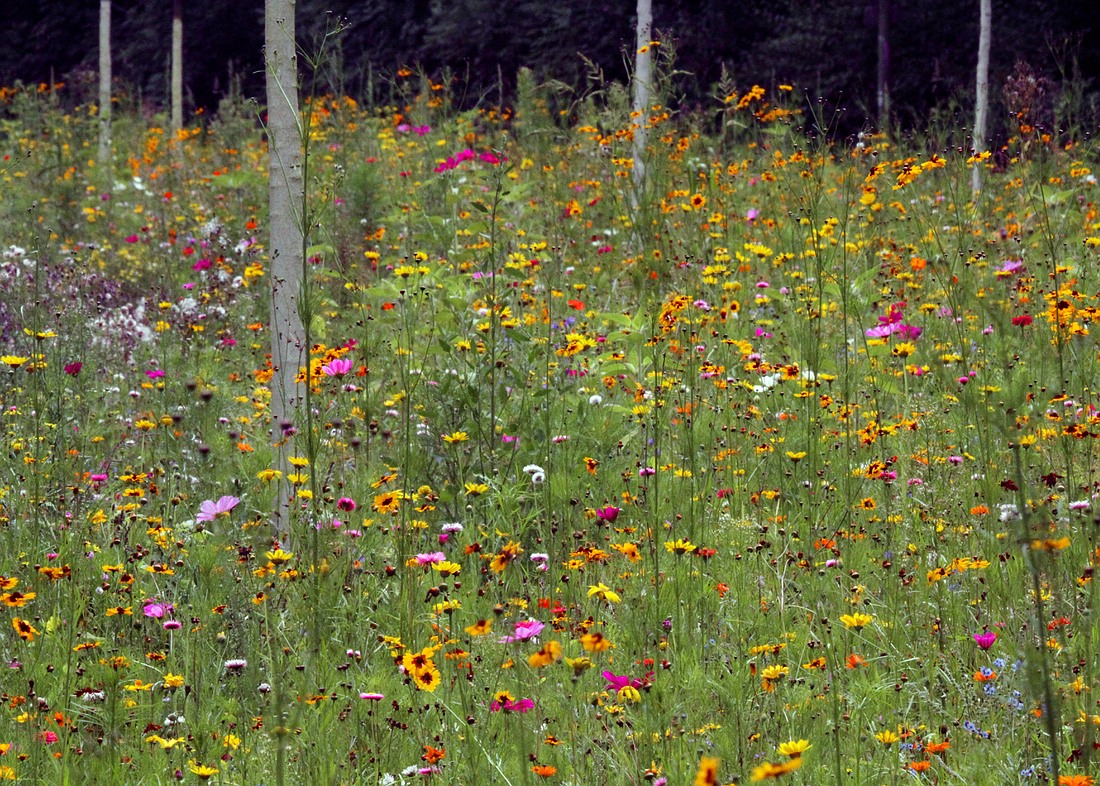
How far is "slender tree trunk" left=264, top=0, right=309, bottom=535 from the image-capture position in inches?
127

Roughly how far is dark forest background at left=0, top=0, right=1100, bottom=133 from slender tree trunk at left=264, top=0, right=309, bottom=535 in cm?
872

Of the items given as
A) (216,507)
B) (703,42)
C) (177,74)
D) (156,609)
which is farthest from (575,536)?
(703,42)

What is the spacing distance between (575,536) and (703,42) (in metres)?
15.2

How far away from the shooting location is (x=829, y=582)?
2803 millimetres

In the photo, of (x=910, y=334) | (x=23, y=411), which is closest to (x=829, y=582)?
(x=910, y=334)

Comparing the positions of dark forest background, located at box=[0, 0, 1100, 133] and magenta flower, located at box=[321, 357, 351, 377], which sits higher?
dark forest background, located at box=[0, 0, 1100, 133]

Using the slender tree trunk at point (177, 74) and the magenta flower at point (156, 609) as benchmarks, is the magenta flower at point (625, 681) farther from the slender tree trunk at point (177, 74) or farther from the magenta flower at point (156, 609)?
the slender tree trunk at point (177, 74)

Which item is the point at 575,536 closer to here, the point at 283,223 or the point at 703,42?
the point at 283,223

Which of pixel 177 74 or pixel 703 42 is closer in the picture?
pixel 177 74

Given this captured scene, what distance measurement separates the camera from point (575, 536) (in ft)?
9.67

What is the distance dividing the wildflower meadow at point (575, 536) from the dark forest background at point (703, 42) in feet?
25.1

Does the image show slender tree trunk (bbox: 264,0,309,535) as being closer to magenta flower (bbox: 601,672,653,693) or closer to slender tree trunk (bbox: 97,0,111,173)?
magenta flower (bbox: 601,672,653,693)

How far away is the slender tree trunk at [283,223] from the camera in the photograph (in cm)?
322

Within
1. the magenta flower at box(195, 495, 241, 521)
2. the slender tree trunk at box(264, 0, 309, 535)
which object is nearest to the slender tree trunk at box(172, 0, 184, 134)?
the slender tree trunk at box(264, 0, 309, 535)
